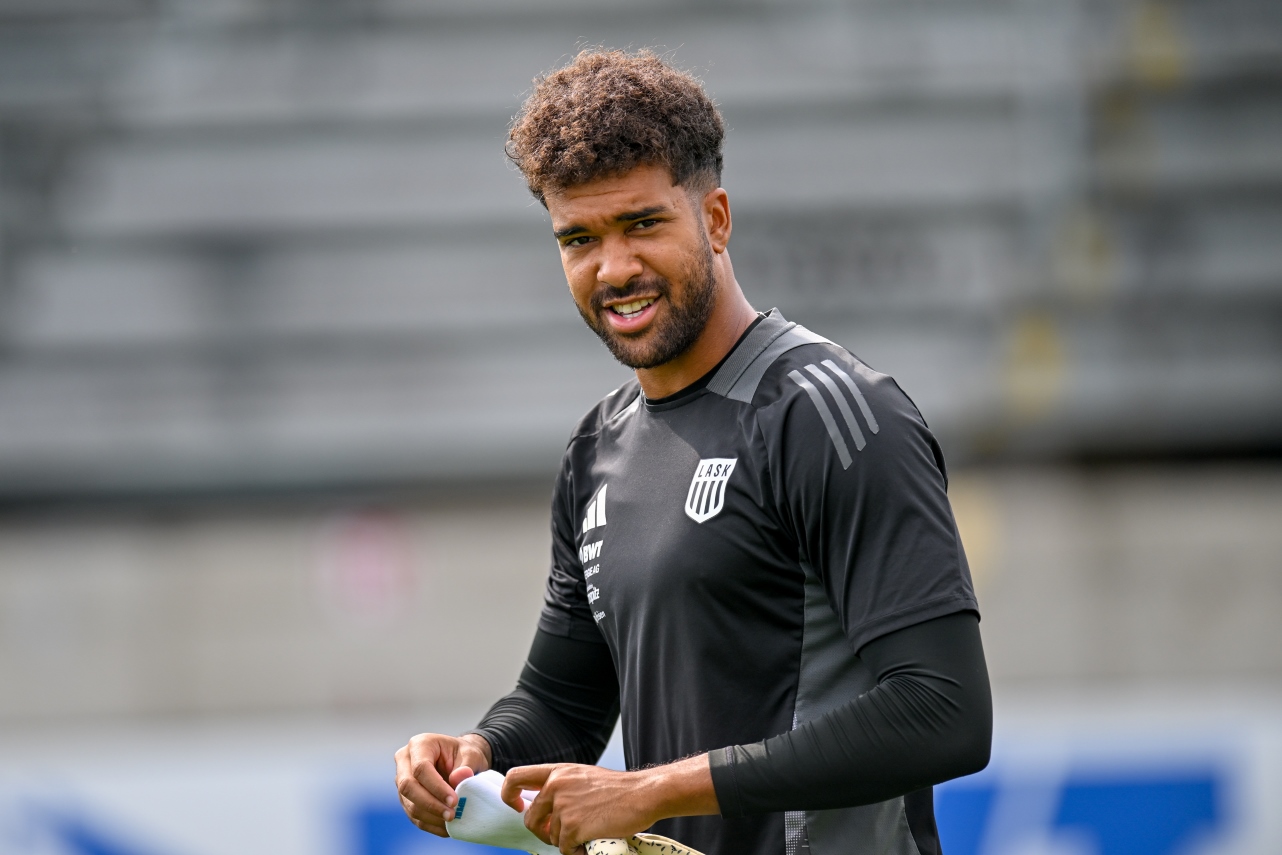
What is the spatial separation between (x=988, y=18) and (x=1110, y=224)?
115 centimetres

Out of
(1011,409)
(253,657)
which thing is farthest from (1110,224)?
(253,657)

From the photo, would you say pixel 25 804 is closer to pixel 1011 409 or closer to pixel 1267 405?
pixel 1011 409

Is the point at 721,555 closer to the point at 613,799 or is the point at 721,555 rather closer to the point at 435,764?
the point at 613,799

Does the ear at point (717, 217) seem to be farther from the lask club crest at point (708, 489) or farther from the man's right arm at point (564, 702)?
the man's right arm at point (564, 702)

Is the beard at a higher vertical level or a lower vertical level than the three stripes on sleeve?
higher

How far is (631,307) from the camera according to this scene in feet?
5.43

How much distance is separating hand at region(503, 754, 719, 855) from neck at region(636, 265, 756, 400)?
47cm

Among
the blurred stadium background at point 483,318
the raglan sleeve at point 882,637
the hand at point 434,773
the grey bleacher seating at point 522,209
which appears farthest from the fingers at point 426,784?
the grey bleacher seating at point 522,209

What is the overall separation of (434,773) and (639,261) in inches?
25.1

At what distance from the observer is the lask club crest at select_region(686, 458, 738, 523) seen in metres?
1.58

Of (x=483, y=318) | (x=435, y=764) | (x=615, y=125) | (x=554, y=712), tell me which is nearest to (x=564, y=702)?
(x=554, y=712)

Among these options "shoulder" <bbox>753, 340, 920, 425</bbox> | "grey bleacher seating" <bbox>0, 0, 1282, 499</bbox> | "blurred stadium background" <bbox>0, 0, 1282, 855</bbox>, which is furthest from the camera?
"grey bleacher seating" <bbox>0, 0, 1282, 499</bbox>

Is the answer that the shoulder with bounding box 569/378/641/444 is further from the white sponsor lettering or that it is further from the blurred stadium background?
the blurred stadium background

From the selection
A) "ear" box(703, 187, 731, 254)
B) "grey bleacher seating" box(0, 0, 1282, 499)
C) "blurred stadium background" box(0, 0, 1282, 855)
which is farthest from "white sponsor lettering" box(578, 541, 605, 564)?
"grey bleacher seating" box(0, 0, 1282, 499)
